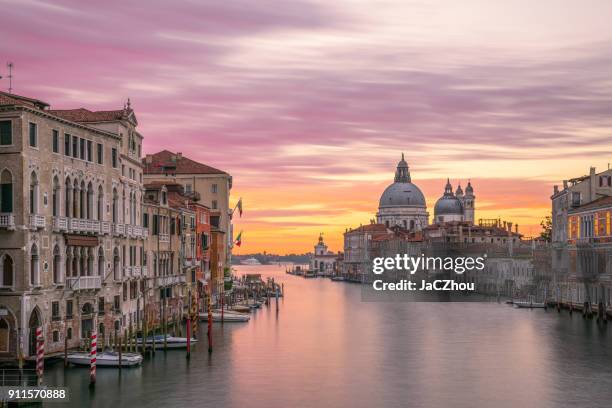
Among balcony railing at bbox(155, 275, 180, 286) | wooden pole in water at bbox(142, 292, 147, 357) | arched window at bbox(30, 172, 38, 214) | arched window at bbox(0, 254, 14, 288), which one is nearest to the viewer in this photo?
arched window at bbox(0, 254, 14, 288)

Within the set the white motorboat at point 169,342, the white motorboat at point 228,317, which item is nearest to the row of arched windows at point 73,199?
the white motorboat at point 169,342

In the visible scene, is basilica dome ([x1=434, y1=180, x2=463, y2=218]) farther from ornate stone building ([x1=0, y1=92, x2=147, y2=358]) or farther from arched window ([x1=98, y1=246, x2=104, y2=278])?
arched window ([x1=98, y1=246, x2=104, y2=278])

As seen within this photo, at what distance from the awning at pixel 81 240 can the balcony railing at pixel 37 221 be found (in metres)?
2.15

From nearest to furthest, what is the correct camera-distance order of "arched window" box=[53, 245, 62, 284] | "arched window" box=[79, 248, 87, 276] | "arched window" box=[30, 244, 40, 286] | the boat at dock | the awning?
1. "arched window" box=[30, 244, 40, 286]
2. "arched window" box=[53, 245, 62, 284]
3. the awning
4. "arched window" box=[79, 248, 87, 276]
5. the boat at dock

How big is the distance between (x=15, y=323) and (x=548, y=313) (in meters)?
46.8

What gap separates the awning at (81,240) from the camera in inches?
1420

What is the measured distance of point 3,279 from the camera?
32.9 metres

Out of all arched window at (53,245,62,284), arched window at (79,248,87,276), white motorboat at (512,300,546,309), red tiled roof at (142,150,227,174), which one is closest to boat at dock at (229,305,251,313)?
red tiled roof at (142,150,227,174)

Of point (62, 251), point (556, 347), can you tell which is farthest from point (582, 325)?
point (62, 251)

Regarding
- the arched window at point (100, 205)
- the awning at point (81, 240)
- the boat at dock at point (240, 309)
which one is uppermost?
the arched window at point (100, 205)

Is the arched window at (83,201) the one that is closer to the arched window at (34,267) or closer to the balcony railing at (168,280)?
the arched window at (34,267)

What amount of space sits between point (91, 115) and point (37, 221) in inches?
373

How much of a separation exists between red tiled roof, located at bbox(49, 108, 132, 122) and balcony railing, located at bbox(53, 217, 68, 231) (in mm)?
6211

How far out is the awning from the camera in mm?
36072
